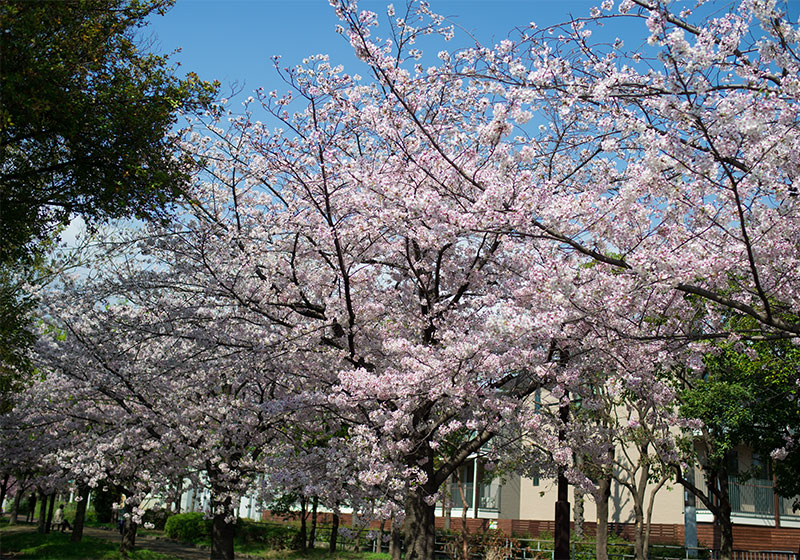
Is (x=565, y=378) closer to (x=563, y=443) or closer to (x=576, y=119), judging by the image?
(x=563, y=443)

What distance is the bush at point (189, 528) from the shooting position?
29.2 metres

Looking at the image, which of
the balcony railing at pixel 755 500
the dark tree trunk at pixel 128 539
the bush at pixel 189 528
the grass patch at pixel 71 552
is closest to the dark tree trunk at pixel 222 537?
the grass patch at pixel 71 552

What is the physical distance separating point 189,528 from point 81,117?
24.6 m

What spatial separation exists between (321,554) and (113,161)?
18118mm

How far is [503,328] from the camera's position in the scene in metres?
6.98

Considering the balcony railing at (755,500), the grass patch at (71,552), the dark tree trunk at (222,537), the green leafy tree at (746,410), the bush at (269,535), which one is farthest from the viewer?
the bush at (269,535)

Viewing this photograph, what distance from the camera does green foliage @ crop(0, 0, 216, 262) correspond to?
9.16 m

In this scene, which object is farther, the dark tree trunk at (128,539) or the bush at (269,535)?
the bush at (269,535)

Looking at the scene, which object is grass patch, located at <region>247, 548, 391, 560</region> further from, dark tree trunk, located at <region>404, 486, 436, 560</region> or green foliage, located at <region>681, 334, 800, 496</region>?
dark tree trunk, located at <region>404, 486, 436, 560</region>

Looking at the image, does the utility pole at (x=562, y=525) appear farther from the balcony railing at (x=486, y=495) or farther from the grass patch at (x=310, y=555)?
the balcony railing at (x=486, y=495)

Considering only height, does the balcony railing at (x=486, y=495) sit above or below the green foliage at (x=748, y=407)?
below

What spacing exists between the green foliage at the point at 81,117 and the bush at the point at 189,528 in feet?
70.6

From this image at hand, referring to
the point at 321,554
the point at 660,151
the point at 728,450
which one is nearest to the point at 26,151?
the point at 660,151

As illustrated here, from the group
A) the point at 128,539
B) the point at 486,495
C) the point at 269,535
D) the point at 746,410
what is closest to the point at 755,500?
the point at 746,410
